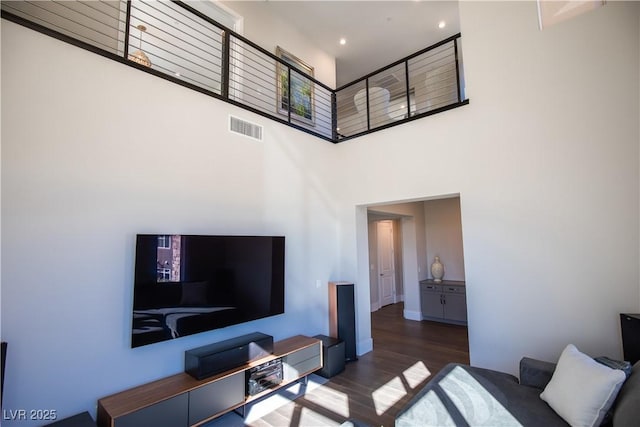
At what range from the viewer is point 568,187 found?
2.97 metres

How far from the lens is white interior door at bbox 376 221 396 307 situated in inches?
316

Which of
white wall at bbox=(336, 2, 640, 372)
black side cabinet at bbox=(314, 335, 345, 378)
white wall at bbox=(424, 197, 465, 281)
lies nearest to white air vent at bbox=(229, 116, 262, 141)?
white wall at bbox=(336, 2, 640, 372)

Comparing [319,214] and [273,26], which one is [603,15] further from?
[273,26]

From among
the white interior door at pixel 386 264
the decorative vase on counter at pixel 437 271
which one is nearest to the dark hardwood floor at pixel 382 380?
the decorative vase on counter at pixel 437 271

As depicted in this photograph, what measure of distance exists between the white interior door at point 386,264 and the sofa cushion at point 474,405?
5.57 m

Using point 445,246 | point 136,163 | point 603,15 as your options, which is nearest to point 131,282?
point 136,163

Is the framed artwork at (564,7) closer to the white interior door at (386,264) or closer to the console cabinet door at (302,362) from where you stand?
the console cabinet door at (302,362)

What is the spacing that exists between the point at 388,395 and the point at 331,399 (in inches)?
26.2

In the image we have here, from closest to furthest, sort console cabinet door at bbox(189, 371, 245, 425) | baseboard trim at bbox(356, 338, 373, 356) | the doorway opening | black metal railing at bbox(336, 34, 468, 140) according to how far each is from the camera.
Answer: console cabinet door at bbox(189, 371, 245, 425)
black metal railing at bbox(336, 34, 468, 140)
baseboard trim at bbox(356, 338, 373, 356)
the doorway opening

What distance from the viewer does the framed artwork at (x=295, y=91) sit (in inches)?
201

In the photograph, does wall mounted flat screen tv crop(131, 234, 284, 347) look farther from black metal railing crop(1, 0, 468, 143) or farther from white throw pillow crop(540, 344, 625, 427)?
white throw pillow crop(540, 344, 625, 427)

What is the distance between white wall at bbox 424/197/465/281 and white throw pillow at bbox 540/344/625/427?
4.41 metres

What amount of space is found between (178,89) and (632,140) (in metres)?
4.51

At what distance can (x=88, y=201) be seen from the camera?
245 cm
